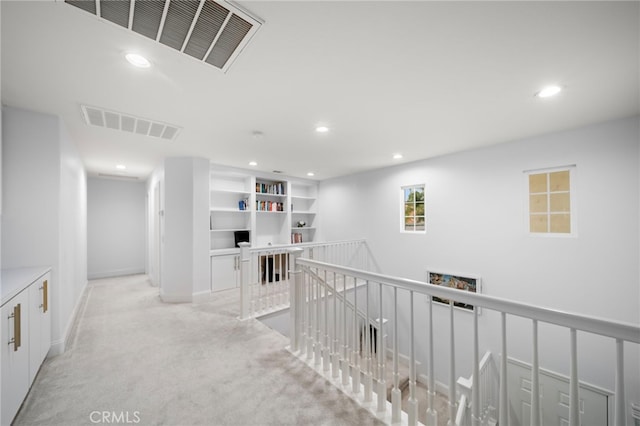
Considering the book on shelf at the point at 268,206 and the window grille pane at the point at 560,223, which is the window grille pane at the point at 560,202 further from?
the book on shelf at the point at 268,206

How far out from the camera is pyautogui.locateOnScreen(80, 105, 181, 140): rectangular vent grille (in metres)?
2.49

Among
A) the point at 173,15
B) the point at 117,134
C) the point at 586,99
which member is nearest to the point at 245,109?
the point at 173,15

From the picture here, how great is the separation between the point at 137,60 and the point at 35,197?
1.92 m

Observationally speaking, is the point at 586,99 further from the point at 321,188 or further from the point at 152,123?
the point at 321,188

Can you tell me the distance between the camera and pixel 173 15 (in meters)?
1.33

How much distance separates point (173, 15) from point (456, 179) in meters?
4.21

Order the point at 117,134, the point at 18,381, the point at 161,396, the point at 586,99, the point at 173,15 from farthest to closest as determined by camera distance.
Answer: the point at 117,134 < the point at 586,99 < the point at 161,396 < the point at 18,381 < the point at 173,15

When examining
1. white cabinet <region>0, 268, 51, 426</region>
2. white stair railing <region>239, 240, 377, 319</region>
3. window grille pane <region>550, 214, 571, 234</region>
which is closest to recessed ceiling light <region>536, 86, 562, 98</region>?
window grille pane <region>550, 214, 571, 234</region>

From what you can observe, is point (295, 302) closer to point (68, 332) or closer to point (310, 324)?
point (310, 324)

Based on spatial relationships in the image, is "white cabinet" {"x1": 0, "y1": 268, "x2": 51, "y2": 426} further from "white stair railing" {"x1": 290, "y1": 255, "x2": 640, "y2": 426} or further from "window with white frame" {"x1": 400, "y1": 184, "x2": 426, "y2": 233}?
"window with white frame" {"x1": 400, "y1": 184, "x2": 426, "y2": 233}

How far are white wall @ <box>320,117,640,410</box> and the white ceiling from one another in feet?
1.41

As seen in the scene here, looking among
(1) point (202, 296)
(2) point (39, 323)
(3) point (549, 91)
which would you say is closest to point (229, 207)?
(1) point (202, 296)

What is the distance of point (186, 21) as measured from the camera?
1.37 metres

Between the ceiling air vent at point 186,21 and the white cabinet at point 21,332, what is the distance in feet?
6.02
